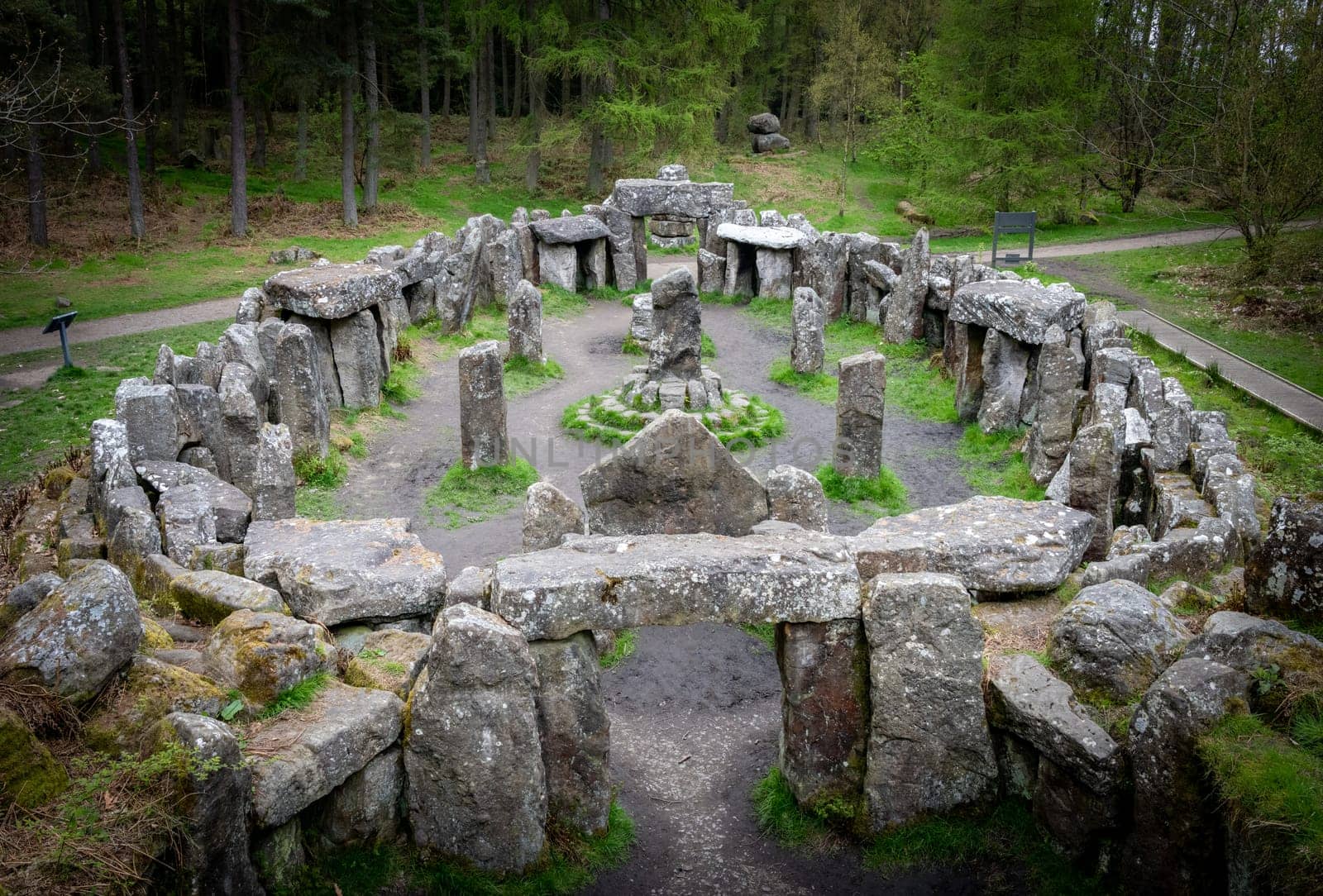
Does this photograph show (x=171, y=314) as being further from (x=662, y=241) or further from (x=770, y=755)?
(x=770, y=755)

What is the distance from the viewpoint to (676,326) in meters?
19.1

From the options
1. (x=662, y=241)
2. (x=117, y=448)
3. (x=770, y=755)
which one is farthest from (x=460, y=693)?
(x=662, y=241)

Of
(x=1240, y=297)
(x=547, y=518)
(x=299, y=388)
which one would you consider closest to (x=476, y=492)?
(x=299, y=388)

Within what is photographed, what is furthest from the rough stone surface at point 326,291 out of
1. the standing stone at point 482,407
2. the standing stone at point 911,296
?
the standing stone at point 911,296

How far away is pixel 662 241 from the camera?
34.3 meters

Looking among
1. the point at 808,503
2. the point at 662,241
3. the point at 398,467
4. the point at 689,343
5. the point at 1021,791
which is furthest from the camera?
the point at 662,241

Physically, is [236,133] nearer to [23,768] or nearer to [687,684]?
[687,684]

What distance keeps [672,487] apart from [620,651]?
1789 mm

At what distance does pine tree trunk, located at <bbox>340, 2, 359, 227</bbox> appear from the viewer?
33.8 meters

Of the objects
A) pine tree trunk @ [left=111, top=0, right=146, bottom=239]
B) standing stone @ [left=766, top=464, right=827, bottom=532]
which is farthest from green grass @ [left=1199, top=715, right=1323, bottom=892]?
pine tree trunk @ [left=111, top=0, right=146, bottom=239]

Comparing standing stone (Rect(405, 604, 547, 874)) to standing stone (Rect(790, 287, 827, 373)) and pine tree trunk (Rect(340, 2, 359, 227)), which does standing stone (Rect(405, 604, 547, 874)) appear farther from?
pine tree trunk (Rect(340, 2, 359, 227))

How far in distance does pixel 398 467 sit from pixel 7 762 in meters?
11.1

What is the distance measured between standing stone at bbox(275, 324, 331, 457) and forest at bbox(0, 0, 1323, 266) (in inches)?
464

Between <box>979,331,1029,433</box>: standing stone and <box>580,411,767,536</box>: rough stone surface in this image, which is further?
<box>979,331,1029,433</box>: standing stone
